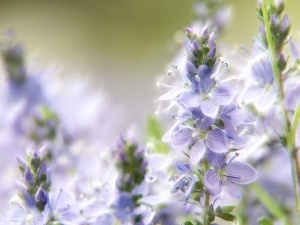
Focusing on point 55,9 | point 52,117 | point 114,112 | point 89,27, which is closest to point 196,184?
point 52,117

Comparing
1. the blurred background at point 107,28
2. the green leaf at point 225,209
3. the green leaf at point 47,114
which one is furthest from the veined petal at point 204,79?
the blurred background at point 107,28

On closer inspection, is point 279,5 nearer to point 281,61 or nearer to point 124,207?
point 281,61

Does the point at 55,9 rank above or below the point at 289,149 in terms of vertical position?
above

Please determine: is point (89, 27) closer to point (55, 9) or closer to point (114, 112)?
point (55, 9)

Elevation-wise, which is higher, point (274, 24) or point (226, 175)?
point (274, 24)

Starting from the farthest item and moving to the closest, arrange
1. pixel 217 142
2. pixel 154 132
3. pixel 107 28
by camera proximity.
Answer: pixel 107 28, pixel 154 132, pixel 217 142

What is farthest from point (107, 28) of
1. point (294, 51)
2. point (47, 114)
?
point (294, 51)
